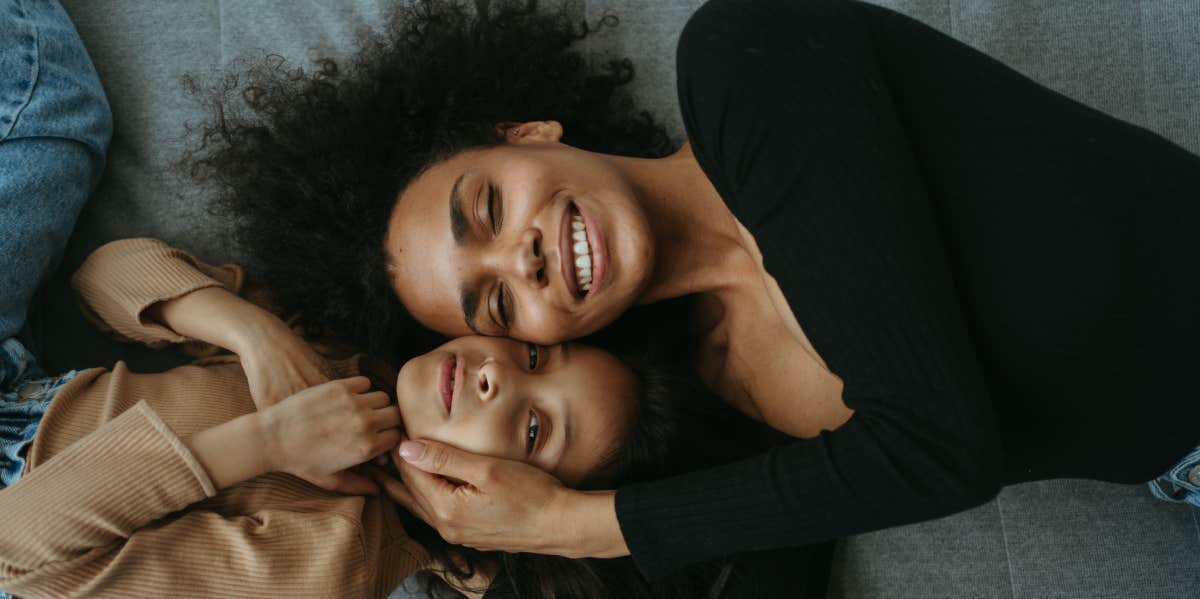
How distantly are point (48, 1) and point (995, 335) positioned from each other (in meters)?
1.87

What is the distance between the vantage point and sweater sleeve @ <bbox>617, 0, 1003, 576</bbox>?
101cm

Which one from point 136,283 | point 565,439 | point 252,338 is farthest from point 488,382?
point 136,283

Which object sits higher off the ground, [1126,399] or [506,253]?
[506,253]

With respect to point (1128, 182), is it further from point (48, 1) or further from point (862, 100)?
point (48, 1)

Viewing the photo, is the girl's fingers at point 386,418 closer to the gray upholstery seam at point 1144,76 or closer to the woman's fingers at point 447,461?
the woman's fingers at point 447,461

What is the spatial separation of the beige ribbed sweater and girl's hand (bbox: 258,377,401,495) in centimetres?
11

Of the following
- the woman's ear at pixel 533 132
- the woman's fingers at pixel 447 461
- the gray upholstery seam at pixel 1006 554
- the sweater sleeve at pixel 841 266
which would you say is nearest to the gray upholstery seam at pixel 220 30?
the woman's ear at pixel 533 132

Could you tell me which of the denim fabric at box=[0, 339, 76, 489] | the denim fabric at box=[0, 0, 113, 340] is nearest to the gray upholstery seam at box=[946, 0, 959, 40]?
the denim fabric at box=[0, 0, 113, 340]

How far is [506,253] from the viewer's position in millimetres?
1254

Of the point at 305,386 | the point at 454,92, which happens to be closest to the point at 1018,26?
the point at 454,92

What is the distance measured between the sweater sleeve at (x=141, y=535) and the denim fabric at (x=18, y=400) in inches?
6.6

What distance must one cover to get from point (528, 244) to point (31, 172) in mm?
1001

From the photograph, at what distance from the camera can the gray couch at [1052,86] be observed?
5.46 ft

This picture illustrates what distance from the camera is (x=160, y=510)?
1.28 metres
